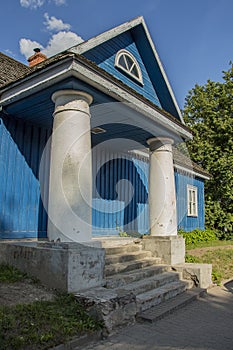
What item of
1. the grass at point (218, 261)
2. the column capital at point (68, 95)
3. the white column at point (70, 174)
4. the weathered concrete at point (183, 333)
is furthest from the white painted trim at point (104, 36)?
the grass at point (218, 261)

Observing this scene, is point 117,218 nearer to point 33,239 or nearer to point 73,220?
point 33,239

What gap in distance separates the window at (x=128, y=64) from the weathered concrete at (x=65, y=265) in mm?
5212

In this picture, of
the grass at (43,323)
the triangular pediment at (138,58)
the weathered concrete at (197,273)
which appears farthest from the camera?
the triangular pediment at (138,58)

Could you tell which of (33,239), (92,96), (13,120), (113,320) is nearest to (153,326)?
(113,320)

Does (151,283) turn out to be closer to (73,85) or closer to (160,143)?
(160,143)

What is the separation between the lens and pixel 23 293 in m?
4.48

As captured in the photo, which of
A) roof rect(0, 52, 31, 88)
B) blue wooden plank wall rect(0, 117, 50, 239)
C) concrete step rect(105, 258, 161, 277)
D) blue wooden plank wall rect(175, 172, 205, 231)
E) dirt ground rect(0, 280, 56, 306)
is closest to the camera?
dirt ground rect(0, 280, 56, 306)

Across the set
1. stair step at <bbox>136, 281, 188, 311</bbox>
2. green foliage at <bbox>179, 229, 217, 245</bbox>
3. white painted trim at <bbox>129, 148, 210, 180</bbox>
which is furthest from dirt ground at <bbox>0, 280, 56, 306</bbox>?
green foliage at <bbox>179, 229, 217, 245</bbox>

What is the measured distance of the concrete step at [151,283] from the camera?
5320mm

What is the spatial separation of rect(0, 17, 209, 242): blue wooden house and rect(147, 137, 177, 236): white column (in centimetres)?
3

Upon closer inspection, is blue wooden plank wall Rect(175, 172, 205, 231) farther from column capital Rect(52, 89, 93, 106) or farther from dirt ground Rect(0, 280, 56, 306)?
dirt ground Rect(0, 280, 56, 306)

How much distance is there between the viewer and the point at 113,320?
4.21 meters

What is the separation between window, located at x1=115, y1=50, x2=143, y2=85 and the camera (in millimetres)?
8172

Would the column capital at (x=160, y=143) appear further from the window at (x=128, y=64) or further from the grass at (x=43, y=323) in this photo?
the grass at (x=43, y=323)
